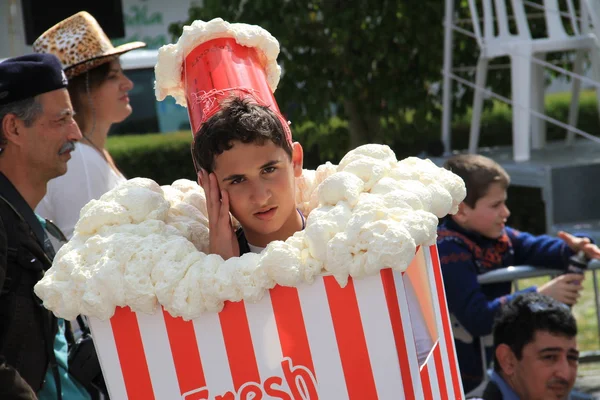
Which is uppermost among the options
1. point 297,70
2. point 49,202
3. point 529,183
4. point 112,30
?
point 112,30

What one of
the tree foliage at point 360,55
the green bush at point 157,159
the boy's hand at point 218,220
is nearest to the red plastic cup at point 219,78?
the boy's hand at point 218,220

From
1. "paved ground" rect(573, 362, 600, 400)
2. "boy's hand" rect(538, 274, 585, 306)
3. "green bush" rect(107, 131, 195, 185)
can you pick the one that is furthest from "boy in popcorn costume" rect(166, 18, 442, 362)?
"green bush" rect(107, 131, 195, 185)

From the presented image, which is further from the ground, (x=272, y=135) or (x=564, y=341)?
(x=272, y=135)

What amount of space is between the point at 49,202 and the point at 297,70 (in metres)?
4.20

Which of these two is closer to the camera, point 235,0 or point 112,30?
point 112,30

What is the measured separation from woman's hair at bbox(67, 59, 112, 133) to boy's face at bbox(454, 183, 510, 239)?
5.10ft

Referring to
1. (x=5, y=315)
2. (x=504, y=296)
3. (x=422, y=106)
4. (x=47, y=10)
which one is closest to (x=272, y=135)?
(x=5, y=315)

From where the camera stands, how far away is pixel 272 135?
2102 millimetres

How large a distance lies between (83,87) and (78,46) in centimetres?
17

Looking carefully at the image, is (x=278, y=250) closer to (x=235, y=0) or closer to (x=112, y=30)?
(x=112, y=30)

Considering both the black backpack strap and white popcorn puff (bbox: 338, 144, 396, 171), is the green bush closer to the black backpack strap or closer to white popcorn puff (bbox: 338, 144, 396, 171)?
the black backpack strap

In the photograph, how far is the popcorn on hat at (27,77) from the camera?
2758 millimetres

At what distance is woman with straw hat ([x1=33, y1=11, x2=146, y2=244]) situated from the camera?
11.8 ft

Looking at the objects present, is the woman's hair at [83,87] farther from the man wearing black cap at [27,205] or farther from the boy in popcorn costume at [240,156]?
the boy in popcorn costume at [240,156]
